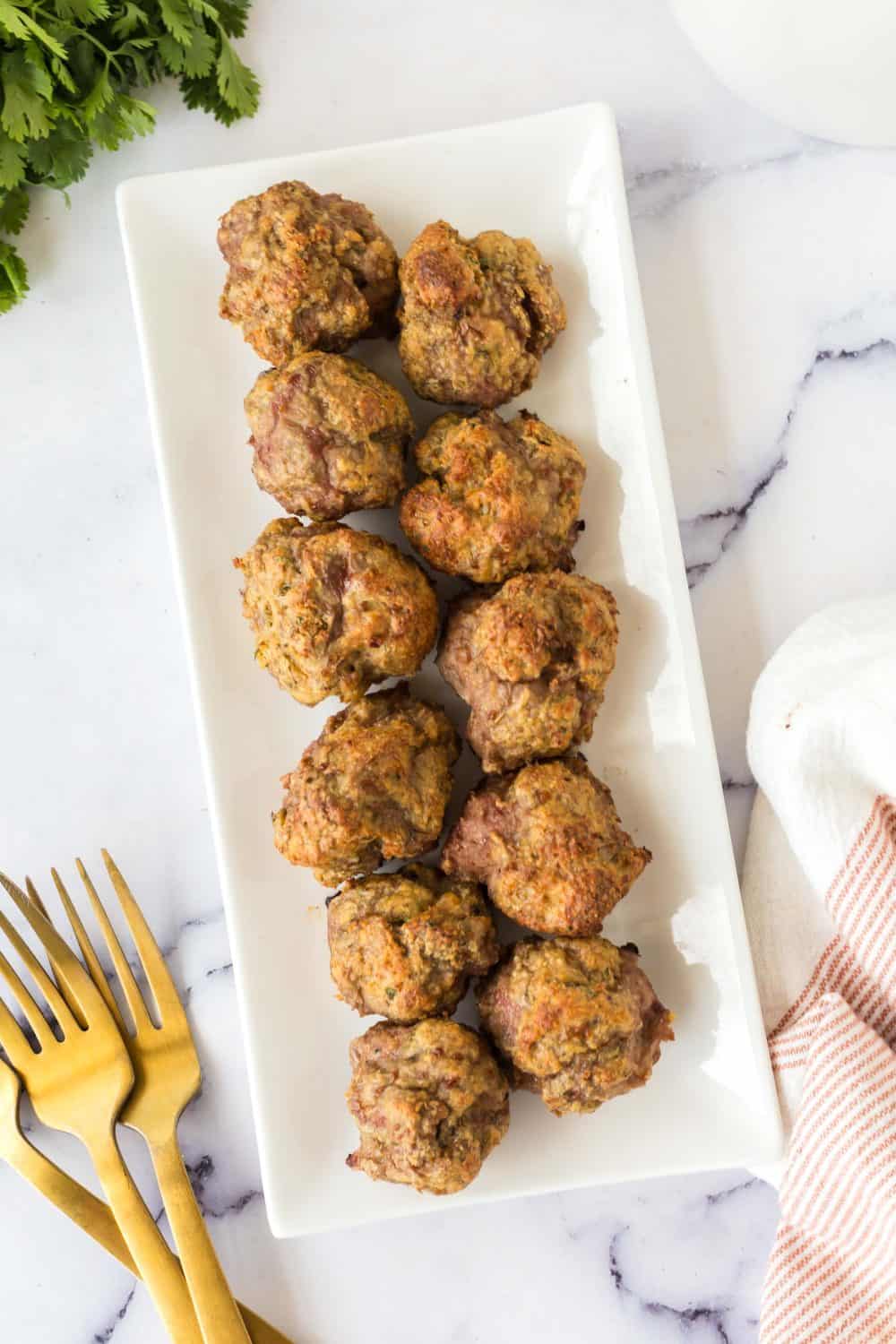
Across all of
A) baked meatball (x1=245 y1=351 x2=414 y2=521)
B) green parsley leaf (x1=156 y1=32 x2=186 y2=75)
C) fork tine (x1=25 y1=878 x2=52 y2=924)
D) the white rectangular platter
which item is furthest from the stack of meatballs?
fork tine (x1=25 y1=878 x2=52 y2=924)

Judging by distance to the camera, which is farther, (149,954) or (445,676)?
(149,954)

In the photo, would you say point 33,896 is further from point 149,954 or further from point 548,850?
point 548,850

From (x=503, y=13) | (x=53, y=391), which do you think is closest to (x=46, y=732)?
(x=53, y=391)

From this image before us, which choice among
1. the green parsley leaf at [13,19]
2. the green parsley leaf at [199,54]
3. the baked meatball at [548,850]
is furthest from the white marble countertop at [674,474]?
the baked meatball at [548,850]

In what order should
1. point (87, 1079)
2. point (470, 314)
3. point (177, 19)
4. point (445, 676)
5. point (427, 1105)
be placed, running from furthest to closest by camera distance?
point (87, 1079) < point (177, 19) < point (445, 676) < point (470, 314) < point (427, 1105)

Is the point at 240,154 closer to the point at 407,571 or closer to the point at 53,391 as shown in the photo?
the point at 53,391

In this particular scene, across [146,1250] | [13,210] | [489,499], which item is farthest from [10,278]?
[146,1250]

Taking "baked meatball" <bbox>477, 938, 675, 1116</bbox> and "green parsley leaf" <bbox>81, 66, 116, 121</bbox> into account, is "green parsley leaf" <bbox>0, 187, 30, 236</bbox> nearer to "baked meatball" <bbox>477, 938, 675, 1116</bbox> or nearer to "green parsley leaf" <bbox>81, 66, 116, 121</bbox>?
"green parsley leaf" <bbox>81, 66, 116, 121</bbox>
